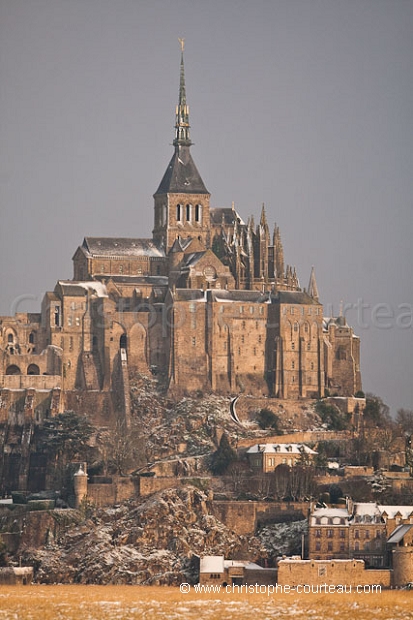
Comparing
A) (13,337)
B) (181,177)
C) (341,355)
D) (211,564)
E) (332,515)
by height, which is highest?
(181,177)

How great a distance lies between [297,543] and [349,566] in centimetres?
782

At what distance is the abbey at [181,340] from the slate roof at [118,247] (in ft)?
8.60

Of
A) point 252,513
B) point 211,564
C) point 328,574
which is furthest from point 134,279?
point 328,574

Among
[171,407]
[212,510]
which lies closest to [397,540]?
[212,510]

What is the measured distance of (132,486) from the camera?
130 meters

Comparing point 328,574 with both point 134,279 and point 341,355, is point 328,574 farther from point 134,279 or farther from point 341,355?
point 134,279

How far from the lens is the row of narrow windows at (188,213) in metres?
158

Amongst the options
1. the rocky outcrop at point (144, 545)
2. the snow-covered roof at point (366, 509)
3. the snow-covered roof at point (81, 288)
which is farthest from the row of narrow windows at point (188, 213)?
the snow-covered roof at point (366, 509)

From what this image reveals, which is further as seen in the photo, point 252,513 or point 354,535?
point 252,513

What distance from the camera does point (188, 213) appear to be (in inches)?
6250

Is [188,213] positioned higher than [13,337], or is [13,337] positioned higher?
[188,213]

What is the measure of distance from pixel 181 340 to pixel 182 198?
14.2 meters

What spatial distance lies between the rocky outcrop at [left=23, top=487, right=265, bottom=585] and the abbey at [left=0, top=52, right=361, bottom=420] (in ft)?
63.6

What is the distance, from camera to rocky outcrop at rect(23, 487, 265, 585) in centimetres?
12006
